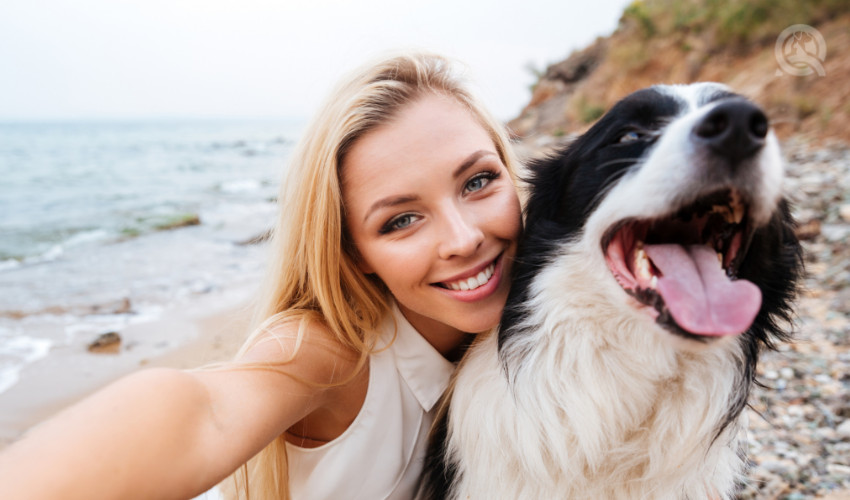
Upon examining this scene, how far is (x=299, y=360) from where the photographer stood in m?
1.70

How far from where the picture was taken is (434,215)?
1.91 meters

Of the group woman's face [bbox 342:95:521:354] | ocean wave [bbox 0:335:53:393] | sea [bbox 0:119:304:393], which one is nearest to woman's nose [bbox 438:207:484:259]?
woman's face [bbox 342:95:521:354]

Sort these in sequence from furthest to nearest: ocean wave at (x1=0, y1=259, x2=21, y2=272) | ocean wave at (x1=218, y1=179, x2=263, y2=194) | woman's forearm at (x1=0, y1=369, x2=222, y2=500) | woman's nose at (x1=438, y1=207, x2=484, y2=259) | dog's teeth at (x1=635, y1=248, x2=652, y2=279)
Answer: ocean wave at (x1=218, y1=179, x2=263, y2=194) → ocean wave at (x1=0, y1=259, x2=21, y2=272) → woman's nose at (x1=438, y1=207, x2=484, y2=259) → dog's teeth at (x1=635, y1=248, x2=652, y2=279) → woman's forearm at (x1=0, y1=369, x2=222, y2=500)

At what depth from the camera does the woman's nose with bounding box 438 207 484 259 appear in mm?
1802

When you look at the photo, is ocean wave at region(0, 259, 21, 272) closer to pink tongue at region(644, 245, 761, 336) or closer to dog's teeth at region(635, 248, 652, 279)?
dog's teeth at region(635, 248, 652, 279)

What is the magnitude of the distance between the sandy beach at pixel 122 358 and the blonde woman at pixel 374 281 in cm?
164

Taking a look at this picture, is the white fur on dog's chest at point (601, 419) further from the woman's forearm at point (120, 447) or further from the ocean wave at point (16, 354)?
the ocean wave at point (16, 354)

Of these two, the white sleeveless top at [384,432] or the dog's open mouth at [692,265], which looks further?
the white sleeveless top at [384,432]

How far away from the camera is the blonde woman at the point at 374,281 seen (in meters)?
1.82

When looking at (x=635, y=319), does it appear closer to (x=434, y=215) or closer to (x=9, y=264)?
(x=434, y=215)

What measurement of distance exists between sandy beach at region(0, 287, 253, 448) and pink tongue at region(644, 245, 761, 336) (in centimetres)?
272

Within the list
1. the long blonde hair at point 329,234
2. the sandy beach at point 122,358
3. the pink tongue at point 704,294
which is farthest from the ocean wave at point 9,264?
the pink tongue at point 704,294

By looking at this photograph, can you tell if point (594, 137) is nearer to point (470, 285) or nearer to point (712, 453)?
point (470, 285)

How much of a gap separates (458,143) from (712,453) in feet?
4.20
